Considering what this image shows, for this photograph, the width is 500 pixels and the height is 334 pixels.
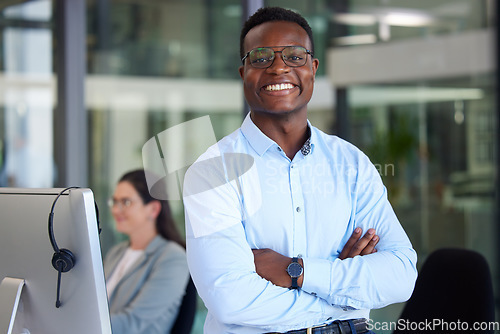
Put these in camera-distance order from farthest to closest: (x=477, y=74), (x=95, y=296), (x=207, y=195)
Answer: (x=477, y=74) → (x=207, y=195) → (x=95, y=296)

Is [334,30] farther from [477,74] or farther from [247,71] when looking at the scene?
[247,71]

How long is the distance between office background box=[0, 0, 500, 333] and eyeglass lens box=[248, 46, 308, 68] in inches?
23.5

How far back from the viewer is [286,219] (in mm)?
1822

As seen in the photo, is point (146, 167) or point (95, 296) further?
point (146, 167)

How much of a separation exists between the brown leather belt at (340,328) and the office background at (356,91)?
32.9 inches

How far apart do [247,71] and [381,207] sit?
1.96ft

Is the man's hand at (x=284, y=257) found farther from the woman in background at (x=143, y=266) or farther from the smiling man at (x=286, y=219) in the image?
the woman in background at (x=143, y=266)

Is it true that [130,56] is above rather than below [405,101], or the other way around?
above

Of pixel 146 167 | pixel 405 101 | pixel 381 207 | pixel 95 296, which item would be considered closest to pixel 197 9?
pixel 405 101

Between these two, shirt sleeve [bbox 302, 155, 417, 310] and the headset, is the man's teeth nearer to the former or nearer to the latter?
shirt sleeve [bbox 302, 155, 417, 310]

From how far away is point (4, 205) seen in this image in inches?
64.9

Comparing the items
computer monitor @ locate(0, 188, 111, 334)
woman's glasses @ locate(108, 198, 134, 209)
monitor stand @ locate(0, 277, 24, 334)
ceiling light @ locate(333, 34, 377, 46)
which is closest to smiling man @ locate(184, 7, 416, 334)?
computer monitor @ locate(0, 188, 111, 334)

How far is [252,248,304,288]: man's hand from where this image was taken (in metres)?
1.68

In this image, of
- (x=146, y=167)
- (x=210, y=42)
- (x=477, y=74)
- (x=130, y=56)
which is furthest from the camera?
(x=130, y=56)
